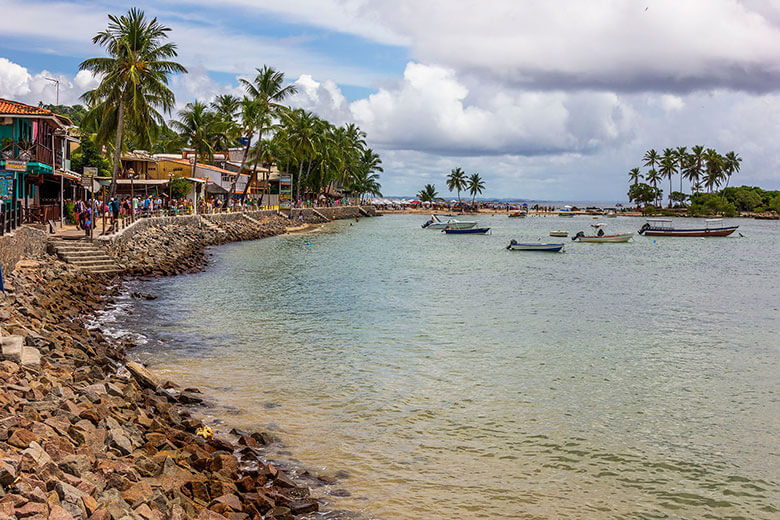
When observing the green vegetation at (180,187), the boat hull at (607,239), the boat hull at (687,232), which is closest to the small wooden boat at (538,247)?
the boat hull at (607,239)

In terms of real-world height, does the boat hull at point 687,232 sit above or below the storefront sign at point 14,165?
below

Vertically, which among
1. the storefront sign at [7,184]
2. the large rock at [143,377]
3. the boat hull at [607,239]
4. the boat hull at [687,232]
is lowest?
the large rock at [143,377]

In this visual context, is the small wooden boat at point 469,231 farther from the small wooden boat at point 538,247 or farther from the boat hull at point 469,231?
the small wooden boat at point 538,247

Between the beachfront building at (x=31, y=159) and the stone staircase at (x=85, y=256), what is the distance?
2.43 m

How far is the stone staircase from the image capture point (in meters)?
27.7

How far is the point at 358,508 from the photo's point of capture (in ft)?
31.0

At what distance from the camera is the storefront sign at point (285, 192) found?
8612 centimetres

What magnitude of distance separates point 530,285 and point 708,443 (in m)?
22.7

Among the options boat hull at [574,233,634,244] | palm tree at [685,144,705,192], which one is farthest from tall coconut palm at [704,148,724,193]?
boat hull at [574,233,634,244]

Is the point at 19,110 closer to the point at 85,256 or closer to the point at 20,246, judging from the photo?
the point at 85,256

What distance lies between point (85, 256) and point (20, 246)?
20.3 ft

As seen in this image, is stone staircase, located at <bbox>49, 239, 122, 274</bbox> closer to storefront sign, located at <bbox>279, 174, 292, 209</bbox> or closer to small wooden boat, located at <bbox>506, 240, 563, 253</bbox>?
small wooden boat, located at <bbox>506, 240, 563, 253</bbox>

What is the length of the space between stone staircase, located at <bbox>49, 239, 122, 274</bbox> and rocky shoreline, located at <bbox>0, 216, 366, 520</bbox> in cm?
A: 1144

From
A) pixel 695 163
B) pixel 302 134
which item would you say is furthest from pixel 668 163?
pixel 302 134
